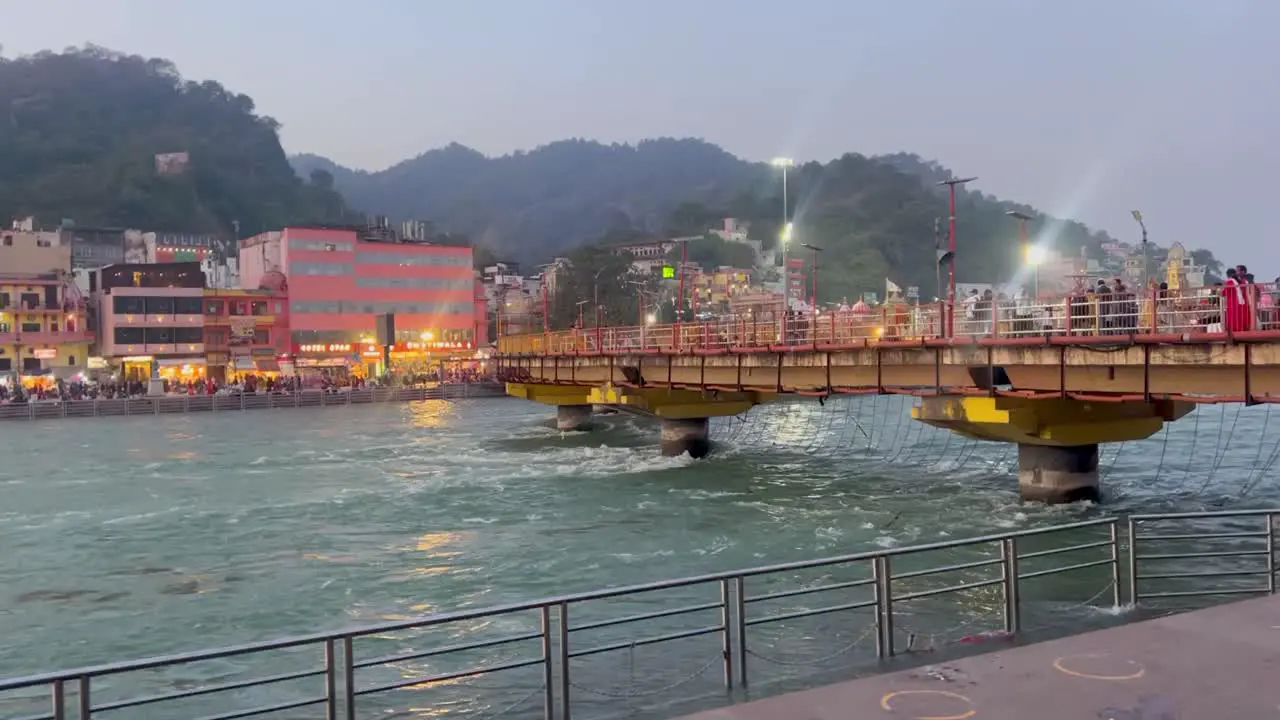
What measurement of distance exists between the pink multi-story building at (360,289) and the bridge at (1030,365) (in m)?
75.7

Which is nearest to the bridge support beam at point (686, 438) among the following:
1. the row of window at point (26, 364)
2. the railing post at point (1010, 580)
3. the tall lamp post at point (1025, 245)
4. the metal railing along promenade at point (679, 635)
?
the tall lamp post at point (1025, 245)

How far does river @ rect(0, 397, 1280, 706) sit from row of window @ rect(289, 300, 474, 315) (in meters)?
51.2

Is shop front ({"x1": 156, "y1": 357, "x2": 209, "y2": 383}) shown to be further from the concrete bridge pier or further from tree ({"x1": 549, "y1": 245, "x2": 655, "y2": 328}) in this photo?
the concrete bridge pier

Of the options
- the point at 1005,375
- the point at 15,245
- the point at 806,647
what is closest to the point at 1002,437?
the point at 1005,375

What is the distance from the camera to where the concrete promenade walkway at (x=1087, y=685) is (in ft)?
27.0

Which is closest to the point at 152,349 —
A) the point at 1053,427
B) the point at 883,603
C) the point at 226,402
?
the point at 226,402

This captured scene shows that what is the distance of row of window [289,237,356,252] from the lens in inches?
4519

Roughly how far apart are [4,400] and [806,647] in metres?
95.7

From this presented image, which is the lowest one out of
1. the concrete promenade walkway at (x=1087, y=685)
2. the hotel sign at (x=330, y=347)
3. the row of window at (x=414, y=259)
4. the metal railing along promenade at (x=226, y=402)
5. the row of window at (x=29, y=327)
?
the metal railing along promenade at (x=226, y=402)

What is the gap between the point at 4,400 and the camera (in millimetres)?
92500

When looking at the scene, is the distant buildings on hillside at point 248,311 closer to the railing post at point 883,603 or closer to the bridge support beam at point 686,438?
the bridge support beam at point 686,438

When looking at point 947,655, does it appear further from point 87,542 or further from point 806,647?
point 87,542

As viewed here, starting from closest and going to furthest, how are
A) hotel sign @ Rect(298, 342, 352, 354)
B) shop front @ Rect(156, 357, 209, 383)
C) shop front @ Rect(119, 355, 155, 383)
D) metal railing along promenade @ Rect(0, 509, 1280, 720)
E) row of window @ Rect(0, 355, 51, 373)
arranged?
metal railing along promenade @ Rect(0, 509, 1280, 720) → row of window @ Rect(0, 355, 51, 373) → shop front @ Rect(119, 355, 155, 383) → shop front @ Rect(156, 357, 209, 383) → hotel sign @ Rect(298, 342, 352, 354)

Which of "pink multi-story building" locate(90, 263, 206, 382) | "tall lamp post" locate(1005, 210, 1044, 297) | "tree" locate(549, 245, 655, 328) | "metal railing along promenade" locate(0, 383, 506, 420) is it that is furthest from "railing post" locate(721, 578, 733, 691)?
"tree" locate(549, 245, 655, 328)
